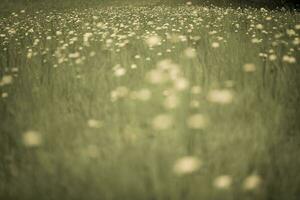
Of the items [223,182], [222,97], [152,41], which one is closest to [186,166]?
[223,182]

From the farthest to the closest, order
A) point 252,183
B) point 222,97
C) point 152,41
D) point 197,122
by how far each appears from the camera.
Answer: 1. point 152,41
2. point 222,97
3. point 197,122
4. point 252,183

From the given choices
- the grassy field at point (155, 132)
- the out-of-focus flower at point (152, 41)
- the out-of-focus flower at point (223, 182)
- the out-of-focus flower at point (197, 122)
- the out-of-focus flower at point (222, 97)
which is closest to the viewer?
the out-of-focus flower at point (223, 182)

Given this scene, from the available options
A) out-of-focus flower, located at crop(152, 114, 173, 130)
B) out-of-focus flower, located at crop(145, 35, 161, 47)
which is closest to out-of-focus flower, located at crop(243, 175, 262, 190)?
out-of-focus flower, located at crop(152, 114, 173, 130)

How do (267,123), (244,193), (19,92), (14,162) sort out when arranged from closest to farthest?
(244,193), (14,162), (267,123), (19,92)

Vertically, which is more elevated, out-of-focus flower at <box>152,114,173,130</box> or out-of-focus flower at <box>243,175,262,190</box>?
out-of-focus flower at <box>152,114,173,130</box>

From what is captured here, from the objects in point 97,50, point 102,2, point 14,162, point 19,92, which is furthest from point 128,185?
point 102,2

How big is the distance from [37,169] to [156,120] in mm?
891

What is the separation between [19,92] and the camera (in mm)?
3059

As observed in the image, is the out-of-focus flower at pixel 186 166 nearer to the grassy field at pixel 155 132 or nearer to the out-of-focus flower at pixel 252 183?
the grassy field at pixel 155 132

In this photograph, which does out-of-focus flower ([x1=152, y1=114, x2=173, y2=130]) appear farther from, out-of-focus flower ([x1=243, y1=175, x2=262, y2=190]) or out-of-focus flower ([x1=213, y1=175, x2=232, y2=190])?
A: out-of-focus flower ([x1=243, y1=175, x2=262, y2=190])

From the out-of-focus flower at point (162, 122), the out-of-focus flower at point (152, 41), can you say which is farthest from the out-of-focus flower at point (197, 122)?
the out-of-focus flower at point (152, 41)

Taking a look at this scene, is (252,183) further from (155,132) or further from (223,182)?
(155,132)

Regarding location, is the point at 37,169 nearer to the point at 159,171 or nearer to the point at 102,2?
the point at 159,171

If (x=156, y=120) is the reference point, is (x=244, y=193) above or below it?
below
